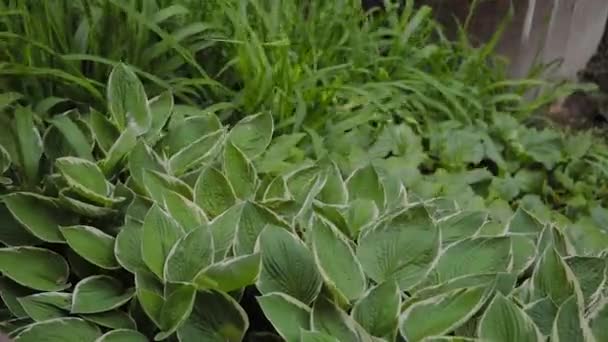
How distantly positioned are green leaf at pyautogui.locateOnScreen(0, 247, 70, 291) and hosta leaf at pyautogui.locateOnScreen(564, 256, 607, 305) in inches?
40.3

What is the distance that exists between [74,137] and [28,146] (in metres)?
0.11

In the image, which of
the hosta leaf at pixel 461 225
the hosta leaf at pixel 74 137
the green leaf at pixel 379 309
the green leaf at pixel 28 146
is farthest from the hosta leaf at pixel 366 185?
the green leaf at pixel 28 146

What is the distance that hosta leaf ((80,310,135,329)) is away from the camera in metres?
1.65

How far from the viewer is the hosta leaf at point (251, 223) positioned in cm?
166

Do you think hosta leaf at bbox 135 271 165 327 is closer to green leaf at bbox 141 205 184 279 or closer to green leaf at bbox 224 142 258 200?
green leaf at bbox 141 205 184 279

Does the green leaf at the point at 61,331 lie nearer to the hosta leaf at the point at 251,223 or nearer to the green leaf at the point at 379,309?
the hosta leaf at the point at 251,223

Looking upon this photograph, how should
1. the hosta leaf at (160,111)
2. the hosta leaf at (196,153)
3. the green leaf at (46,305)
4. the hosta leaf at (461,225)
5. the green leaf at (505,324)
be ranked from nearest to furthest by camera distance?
the green leaf at (505,324) < the green leaf at (46,305) < the hosta leaf at (461,225) < the hosta leaf at (196,153) < the hosta leaf at (160,111)

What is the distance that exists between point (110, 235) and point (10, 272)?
0.74 feet

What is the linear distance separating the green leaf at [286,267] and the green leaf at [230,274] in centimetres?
3

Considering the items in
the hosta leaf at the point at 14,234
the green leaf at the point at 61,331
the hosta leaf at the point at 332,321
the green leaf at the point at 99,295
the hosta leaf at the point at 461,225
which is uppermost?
the hosta leaf at the point at 461,225

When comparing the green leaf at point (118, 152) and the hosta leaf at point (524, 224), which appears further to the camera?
the green leaf at point (118, 152)

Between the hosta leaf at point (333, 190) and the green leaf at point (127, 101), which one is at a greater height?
the green leaf at point (127, 101)

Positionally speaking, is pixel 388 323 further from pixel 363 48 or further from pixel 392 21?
pixel 392 21

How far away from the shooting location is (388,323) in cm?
153
